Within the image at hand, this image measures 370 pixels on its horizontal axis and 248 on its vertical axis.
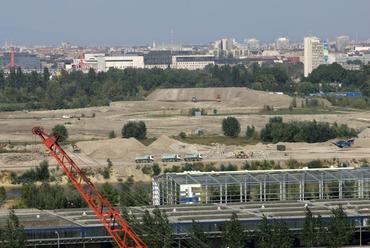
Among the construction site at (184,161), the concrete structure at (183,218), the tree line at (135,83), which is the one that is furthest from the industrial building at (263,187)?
the tree line at (135,83)

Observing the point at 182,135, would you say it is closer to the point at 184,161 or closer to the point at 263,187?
the point at 184,161

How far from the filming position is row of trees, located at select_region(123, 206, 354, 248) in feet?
77.5

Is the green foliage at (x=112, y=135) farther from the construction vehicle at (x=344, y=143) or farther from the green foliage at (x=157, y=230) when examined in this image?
the green foliage at (x=157, y=230)

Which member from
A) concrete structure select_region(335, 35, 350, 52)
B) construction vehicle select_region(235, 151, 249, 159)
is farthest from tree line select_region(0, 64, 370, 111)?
concrete structure select_region(335, 35, 350, 52)

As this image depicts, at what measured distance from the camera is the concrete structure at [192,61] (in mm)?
127125

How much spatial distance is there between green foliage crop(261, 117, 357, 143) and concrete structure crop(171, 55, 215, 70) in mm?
75076

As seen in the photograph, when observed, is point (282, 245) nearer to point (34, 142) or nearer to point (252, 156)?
point (252, 156)

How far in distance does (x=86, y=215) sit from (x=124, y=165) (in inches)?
630

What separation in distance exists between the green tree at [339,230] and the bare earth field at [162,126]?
16132mm

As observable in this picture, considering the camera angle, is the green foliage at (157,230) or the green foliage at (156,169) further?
the green foliage at (156,169)

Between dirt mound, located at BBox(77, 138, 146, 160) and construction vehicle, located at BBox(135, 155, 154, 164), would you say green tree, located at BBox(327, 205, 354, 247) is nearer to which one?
Result: construction vehicle, located at BBox(135, 155, 154, 164)

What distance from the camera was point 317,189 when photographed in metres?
29.8

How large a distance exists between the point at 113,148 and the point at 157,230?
2255cm

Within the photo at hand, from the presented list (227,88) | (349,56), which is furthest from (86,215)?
(349,56)
